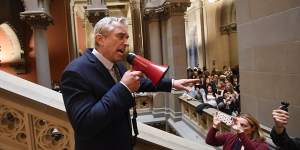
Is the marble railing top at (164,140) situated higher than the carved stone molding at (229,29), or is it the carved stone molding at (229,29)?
the carved stone molding at (229,29)

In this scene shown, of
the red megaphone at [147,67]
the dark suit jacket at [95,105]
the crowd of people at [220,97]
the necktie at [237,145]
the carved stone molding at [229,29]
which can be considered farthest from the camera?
the carved stone molding at [229,29]

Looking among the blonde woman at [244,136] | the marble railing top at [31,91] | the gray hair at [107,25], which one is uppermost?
the gray hair at [107,25]

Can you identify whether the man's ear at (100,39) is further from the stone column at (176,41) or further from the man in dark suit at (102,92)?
the stone column at (176,41)

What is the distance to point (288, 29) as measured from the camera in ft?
11.6

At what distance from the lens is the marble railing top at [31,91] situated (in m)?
2.56

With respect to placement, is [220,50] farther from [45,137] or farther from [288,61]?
[45,137]

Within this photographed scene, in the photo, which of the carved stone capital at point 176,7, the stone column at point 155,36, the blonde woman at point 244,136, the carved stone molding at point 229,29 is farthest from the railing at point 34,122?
the carved stone molding at point 229,29

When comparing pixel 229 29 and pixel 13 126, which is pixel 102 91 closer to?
pixel 13 126

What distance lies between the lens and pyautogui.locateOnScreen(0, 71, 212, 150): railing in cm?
257

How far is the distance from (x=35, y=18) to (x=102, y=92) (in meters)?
11.1

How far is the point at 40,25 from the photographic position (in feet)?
39.8

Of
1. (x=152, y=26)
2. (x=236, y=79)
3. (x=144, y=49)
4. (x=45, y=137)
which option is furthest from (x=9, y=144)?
(x=144, y=49)

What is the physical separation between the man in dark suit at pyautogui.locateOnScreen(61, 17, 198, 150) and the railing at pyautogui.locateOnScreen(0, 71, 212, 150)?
72 cm

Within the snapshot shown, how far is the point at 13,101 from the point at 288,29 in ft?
9.06
